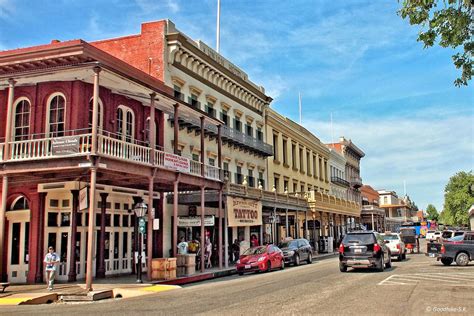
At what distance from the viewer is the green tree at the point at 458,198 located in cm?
Answer: 8144

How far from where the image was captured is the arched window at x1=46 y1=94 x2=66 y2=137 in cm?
2088

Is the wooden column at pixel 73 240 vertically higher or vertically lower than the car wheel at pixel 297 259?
higher

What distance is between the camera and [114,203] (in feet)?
77.1

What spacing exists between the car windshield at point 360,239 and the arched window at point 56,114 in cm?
1284

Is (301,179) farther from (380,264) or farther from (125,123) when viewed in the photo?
(380,264)

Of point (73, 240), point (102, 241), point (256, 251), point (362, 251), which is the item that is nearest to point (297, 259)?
point (256, 251)

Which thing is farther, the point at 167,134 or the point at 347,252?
the point at 167,134

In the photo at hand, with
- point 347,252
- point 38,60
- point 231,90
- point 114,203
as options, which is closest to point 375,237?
point 347,252

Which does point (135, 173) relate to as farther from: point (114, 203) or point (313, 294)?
point (313, 294)

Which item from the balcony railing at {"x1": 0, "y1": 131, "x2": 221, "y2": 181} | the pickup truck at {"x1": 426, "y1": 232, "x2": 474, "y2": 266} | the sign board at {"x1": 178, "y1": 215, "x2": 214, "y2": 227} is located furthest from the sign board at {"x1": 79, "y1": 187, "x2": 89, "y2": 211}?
the pickup truck at {"x1": 426, "y1": 232, "x2": 474, "y2": 266}

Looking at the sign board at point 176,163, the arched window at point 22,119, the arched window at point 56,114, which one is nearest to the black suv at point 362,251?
the sign board at point 176,163

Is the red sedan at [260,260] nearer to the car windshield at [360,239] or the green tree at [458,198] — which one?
the car windshield at [360,239]

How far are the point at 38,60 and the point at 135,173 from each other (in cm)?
553

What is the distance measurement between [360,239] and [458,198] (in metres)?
70.2
